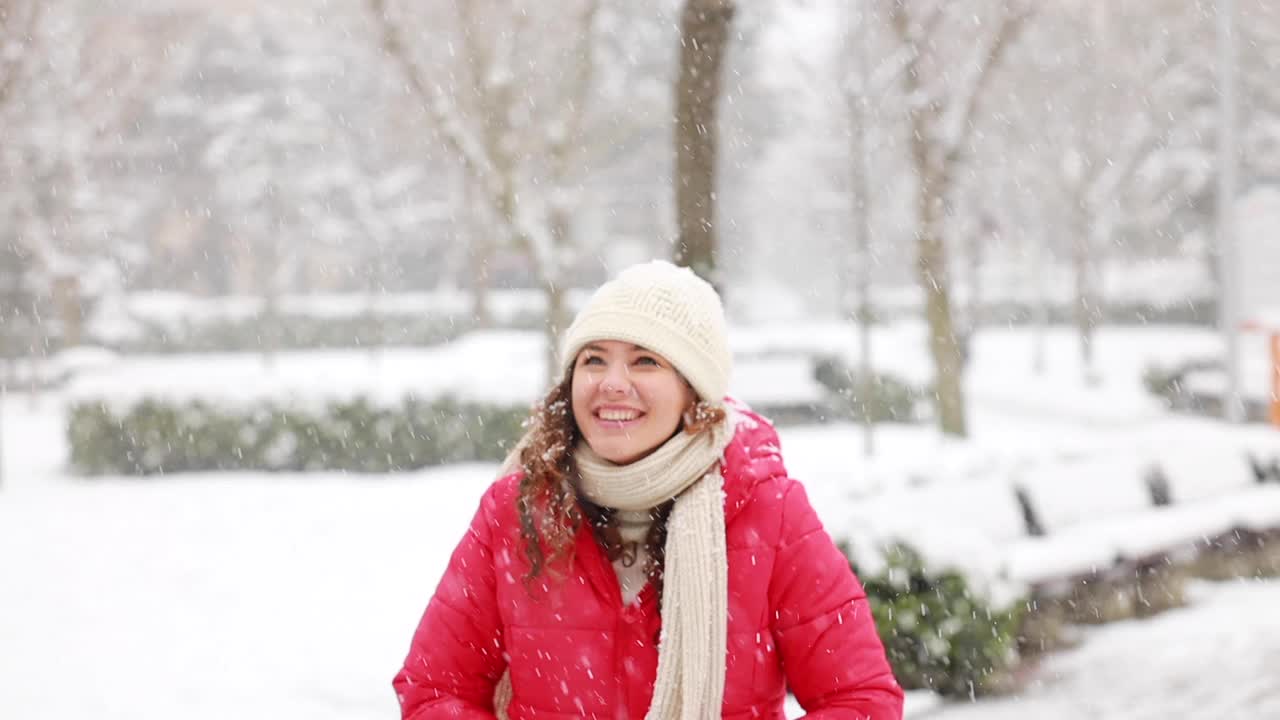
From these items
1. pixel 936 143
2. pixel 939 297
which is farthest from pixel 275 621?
pixel 936 143

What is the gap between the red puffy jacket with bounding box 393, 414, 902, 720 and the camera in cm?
215

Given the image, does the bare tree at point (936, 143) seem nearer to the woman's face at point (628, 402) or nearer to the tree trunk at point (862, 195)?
the tree trunk at point (862, 195)

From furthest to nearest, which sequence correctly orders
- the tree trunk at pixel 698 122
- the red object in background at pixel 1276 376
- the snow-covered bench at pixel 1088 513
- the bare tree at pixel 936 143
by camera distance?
the red object in background at pixel 1276 376, the bare tree at pixel 936 143, the tree trunk at pixel 698 122, the snow-covered bench at pixel 1088 513

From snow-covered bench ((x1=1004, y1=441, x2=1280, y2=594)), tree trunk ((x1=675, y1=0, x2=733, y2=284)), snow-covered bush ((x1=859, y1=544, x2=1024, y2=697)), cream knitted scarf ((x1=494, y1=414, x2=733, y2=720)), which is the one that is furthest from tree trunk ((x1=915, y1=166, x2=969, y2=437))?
cream knitted scarf ((x1=494, y1=414, x2=733, y2=720))

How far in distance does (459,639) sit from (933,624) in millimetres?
3478

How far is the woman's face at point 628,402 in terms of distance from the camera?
2.21 m

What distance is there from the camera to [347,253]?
3969 cm

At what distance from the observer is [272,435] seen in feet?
41.8

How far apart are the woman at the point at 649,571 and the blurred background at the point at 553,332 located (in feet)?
10.1

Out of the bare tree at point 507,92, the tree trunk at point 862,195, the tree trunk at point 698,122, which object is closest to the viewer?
the tree trunk at point 698,122

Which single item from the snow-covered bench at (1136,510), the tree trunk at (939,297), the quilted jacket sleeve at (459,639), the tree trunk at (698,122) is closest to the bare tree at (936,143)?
the tree trunk at (939,297)

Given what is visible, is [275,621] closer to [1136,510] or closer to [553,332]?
[553,332]

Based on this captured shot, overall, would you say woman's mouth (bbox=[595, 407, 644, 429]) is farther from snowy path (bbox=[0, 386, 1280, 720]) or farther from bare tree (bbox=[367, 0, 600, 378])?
bare tree (bbox=[367, 0, 600, 378])

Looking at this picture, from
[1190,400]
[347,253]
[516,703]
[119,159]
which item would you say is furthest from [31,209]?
[516,703]
